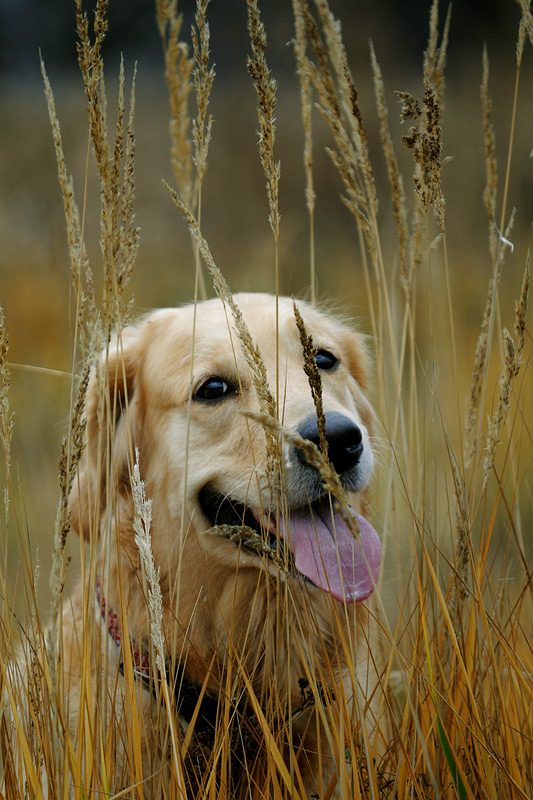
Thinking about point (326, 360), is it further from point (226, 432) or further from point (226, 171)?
point (226, 171)

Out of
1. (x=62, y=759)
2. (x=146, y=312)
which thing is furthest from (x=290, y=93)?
(x=62, y=759)

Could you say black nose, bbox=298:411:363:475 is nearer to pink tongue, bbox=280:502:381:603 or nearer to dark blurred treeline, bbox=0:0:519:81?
pink tongue, bbox=280:502:381:603

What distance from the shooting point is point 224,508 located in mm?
1966

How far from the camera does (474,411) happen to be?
1.35 meters

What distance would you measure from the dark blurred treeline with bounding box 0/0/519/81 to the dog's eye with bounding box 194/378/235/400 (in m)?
1.44

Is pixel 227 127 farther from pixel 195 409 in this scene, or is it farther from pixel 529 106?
pixel 195 409

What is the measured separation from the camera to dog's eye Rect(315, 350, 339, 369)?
2276 millimetres

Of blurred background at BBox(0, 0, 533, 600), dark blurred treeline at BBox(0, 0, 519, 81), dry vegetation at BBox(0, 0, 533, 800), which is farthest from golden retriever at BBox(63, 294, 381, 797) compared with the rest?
dark blurred treeline at BBox(0, 0, 519, 81)

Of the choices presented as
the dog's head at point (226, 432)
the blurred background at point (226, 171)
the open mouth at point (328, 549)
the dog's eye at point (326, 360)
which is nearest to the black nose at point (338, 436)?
the dog's head at point (226, 432)

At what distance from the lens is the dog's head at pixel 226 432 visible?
5.41ft

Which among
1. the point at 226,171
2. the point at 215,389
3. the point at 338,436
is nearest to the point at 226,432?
the point at 215,389

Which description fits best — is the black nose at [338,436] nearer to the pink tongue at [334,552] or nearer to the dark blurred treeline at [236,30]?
the pink tongue at [334,552]

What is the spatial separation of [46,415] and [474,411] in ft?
8.15

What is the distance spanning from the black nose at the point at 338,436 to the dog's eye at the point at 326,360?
22.9 inches
